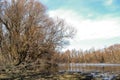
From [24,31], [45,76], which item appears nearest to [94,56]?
[24,31]

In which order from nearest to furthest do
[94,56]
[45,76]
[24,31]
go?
[45,76]
[24,31]
[94,56]

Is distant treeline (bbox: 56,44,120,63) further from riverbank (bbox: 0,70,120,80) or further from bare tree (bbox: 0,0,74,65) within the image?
riverbank (bbox: 0,70,120,80)

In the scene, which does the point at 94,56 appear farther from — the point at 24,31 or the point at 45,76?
the point at 45,76

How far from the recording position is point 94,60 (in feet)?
542

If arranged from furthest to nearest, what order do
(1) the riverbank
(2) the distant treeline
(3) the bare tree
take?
(2) the distant treeline < (3) the bare tree < (1) the riverbank

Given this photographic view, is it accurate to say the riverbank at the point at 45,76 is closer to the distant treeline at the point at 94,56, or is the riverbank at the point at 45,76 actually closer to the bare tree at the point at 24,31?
the bare tree at the point at 24,31

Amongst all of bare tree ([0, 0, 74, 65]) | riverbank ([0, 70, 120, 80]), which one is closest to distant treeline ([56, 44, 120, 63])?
bare tree ([0, 0, 74, 65])

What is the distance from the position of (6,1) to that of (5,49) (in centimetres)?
706

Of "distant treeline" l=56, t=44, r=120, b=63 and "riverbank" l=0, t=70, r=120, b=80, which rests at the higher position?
"distant treeline" l=56, t=44, r=120, b=63

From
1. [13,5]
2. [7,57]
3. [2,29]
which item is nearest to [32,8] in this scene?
[13,5]

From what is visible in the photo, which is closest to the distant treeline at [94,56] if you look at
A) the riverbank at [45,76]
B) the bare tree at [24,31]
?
the bare tree at [24,31]

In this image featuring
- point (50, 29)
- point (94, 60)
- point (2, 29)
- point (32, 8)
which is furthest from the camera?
point (94, 60)

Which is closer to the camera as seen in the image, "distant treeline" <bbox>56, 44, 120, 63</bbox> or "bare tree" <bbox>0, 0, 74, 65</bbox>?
"bare tree" <bbox>0, 0, 74, 65</bbox>

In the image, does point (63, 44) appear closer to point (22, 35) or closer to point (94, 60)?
point (22, 35)
